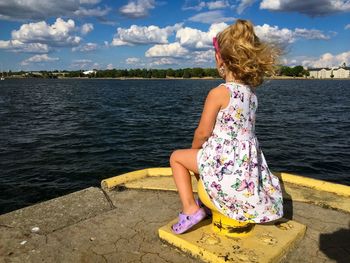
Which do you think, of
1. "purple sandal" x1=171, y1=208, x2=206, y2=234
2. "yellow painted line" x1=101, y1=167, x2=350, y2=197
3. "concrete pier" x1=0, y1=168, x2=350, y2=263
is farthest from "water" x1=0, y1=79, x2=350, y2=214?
"purple sandal" x1=171, y1=208, x2=206, y2=234

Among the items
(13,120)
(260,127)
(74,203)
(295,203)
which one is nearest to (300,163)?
(260,127)

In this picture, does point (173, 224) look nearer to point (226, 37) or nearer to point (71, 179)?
point (226, 37)

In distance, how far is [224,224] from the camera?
3562mm

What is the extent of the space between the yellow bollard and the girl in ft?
A: 0.34

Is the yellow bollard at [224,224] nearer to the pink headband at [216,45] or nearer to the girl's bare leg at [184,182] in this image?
the girl's bare leg at [184,182]

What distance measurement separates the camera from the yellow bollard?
137 inches

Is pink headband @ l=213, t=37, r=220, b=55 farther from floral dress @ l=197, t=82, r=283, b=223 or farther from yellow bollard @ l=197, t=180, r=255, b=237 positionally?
yellow bollard @ l=197, t=180, r=255, b=237

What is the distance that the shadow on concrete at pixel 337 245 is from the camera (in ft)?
11.4

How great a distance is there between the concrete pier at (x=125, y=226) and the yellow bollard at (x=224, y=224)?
0.42 meters

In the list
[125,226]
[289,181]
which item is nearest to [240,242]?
[125,226]

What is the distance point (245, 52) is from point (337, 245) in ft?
7.41

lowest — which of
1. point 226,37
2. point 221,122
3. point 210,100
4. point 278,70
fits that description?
point 221,122

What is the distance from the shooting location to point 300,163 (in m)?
13.9

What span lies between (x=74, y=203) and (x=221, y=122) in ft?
8.37
